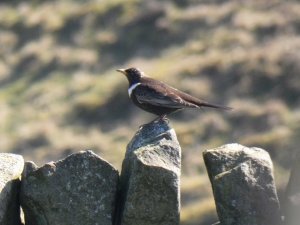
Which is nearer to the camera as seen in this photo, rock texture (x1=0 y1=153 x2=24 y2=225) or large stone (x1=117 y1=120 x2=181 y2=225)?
large stone (x1=117 y1=120 x2=181 y2=225)

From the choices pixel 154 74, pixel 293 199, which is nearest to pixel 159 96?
pixel 293 199

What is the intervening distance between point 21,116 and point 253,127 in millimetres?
13325

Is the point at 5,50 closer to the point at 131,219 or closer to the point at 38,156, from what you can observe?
the point at 38,156

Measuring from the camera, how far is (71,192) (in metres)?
12.9

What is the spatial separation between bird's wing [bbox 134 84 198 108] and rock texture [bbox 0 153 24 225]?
2743 millimetres

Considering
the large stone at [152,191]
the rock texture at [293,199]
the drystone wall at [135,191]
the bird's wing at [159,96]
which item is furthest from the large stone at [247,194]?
the bird's wing at [159,96]

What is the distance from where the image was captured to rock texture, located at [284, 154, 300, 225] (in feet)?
42.9

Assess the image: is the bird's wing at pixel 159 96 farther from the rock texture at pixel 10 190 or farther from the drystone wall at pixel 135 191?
the rock texture at pixel 10 190

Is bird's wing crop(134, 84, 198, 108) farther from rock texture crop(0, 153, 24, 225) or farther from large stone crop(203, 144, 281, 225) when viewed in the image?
rock texture crop(0, 153, 24, 225)

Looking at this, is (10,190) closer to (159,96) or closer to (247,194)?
(159,96)

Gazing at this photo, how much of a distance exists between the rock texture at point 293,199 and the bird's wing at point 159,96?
229 cm

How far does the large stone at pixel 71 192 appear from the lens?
504 inches

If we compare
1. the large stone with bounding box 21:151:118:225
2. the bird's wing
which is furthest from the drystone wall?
the bird's wing

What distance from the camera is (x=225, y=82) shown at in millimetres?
41344
